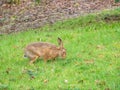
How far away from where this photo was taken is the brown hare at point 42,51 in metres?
10.6

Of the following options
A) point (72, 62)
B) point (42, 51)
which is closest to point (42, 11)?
point (42, 51)

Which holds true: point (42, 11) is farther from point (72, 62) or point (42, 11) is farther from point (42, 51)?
point (72, 62)

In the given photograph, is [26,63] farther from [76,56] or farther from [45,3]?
[45,3]

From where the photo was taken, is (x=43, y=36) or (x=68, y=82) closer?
(x=68, y=82)

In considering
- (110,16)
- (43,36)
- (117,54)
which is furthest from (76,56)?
(110,16)

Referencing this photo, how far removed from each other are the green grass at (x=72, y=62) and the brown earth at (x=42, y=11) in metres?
1.90

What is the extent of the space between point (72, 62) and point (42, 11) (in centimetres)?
899

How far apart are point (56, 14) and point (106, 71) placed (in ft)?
28.6

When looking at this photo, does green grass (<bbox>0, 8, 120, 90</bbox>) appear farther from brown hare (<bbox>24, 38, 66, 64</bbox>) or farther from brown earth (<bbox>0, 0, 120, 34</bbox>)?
brown earth (<bbox>0, 0, 120, 34</bbox>)

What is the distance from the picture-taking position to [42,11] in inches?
758

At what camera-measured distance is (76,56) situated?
11078mm

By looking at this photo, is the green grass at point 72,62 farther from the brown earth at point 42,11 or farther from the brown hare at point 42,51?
the brown earth at point 42,11

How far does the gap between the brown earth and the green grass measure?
Answer: 1.90 m

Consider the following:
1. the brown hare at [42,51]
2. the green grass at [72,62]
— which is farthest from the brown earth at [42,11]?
the brown hare at [42,51]
